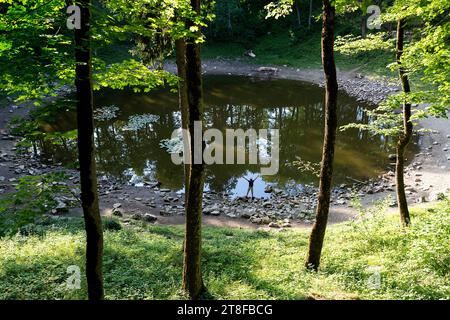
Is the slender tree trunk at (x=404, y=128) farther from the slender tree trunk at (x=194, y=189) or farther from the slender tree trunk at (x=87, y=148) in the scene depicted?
the slender tree trunk at (x=87, y=148)

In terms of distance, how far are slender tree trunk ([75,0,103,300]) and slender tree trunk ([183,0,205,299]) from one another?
2099mm

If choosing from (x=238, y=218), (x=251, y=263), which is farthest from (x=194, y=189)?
(x=238, y=218)

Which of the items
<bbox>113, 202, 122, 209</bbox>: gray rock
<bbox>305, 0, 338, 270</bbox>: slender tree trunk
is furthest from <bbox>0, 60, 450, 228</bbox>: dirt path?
<bbox>305, 0, 338, 270</bbox>: slender tree trunk

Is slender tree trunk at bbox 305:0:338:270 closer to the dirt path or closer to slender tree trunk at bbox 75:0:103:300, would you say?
slender tree trunk at bbox 75:0:103:300

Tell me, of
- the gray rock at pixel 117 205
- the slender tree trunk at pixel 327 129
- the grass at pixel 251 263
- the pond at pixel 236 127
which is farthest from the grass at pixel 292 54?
the slender tree trunk at pixel 327 129

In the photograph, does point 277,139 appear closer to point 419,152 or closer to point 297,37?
point 419,152

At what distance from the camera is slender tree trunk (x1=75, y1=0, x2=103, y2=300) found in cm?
576

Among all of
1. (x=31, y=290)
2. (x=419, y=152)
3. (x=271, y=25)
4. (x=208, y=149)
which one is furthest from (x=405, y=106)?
(x=271, y=25)

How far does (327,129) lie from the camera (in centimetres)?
915

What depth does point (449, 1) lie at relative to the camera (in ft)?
25.8

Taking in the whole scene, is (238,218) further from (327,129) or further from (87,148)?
(87,148)

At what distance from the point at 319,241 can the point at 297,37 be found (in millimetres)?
48954

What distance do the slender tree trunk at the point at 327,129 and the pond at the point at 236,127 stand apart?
35.3 ft

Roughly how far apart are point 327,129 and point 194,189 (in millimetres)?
3734
